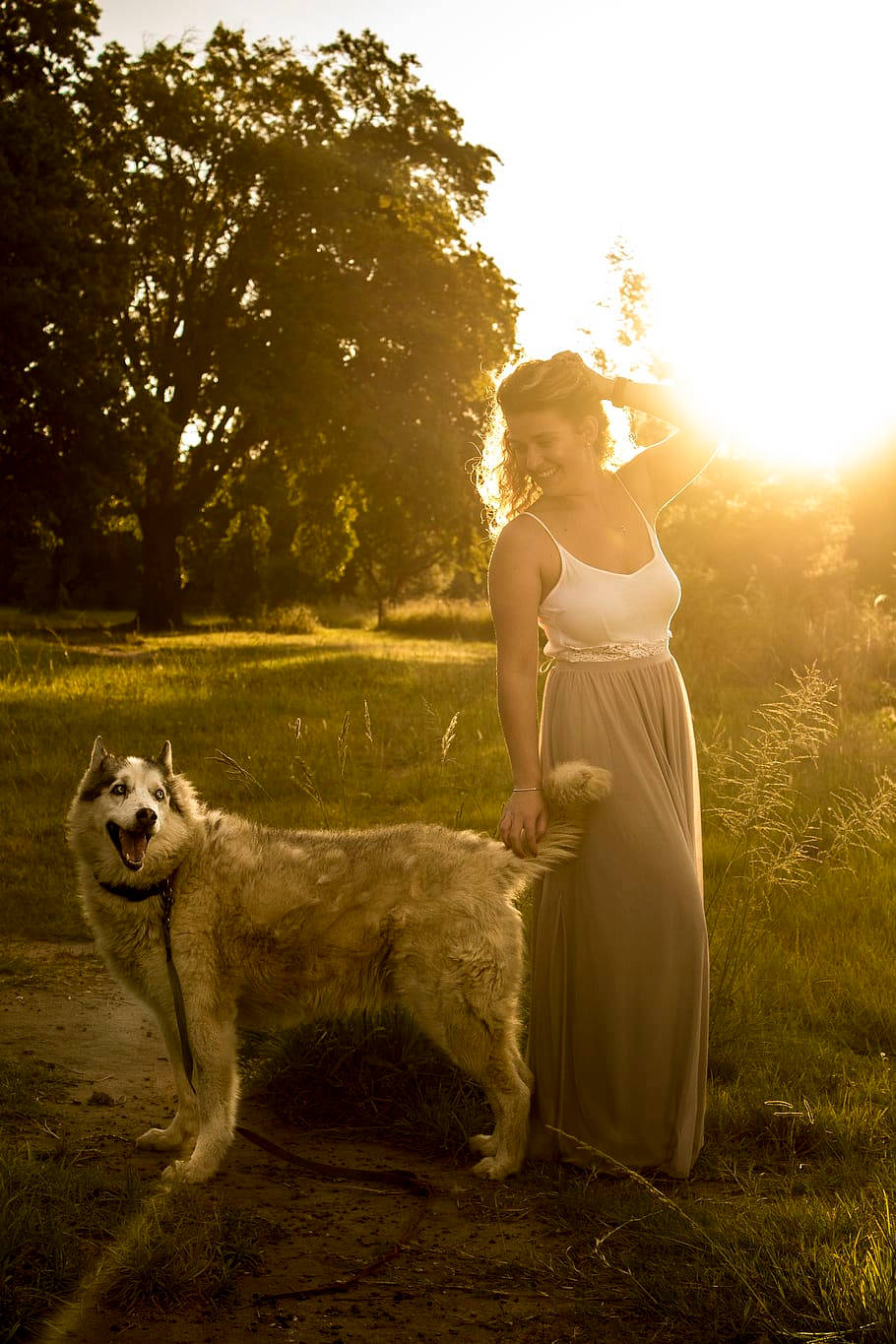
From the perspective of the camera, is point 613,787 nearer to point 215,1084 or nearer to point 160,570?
point 215,1084

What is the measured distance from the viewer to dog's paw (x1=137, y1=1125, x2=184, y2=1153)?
14.6 ft

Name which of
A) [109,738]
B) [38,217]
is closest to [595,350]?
[38,217]

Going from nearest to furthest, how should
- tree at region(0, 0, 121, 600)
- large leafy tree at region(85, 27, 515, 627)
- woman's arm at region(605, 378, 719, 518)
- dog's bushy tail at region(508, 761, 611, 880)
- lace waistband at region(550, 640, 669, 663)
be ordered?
dog's bushy tail at region(508, 761, 611, 880), lace waistband at region(550, 640, 669, 663), woman's arm at region(605, 378, 719, 518), tree at region(0, 0, 121, 600), large leafy tree at region(85, 27, 515, 627)

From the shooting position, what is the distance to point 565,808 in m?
4.20

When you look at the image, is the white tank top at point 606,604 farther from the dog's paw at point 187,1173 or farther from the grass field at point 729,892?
the dog's paw at point 187,1173

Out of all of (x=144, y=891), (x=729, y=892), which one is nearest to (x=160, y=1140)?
(x=144, y=891)

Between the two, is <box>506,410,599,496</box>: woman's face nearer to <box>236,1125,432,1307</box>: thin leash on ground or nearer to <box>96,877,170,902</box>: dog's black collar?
<box>96,877,170,902</box>: dog's black collar

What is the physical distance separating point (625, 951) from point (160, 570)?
26827 mm

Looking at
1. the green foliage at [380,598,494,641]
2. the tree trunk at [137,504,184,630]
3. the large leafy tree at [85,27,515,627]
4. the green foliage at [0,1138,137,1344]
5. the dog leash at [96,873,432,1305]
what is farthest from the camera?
the green foliage at [380,598,494,641]

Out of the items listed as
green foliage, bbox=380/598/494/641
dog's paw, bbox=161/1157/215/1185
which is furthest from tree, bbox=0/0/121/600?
dog's paw, bbox=161/1157/215/1185

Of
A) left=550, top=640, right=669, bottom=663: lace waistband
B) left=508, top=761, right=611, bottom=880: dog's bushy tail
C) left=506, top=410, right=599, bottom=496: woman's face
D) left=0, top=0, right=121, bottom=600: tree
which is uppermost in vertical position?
left=0, top=0, right=121, bottom=600: tree

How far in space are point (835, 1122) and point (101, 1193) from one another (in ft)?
8.91

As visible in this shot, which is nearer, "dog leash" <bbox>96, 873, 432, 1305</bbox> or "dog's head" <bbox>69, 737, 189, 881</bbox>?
"dog leash" <bbox>96, 873, 432, 1305</bbox>

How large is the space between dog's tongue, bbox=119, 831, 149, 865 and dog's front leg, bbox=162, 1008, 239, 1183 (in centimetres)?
63
